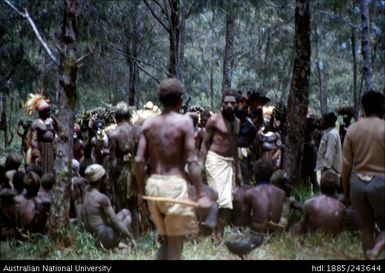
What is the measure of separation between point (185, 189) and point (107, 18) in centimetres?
943

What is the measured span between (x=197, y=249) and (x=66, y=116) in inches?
93.8

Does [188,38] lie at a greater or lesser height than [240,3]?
greater

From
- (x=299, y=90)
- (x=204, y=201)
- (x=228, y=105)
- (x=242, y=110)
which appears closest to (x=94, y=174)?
(x=228, y=105)

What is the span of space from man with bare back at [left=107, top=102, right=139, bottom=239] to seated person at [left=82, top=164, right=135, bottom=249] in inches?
30.5

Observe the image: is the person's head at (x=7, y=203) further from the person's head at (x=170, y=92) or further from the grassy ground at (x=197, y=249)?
the person's head at (x=170, y=92)

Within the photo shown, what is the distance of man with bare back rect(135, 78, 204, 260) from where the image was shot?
4668 millimetres

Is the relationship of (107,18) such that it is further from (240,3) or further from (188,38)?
(188,38)

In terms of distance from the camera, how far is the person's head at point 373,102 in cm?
543

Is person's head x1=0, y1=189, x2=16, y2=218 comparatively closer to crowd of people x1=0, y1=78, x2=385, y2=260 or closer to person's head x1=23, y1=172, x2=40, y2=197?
crowd of people x1=0, y1=78, x2=385, y2=260

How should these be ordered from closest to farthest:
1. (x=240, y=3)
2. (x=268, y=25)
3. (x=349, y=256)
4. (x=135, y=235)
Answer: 1. (x=349, y=256)
2. (x=135, y=235)
3. (x=240, y=3)
4. (x=268, y=25)

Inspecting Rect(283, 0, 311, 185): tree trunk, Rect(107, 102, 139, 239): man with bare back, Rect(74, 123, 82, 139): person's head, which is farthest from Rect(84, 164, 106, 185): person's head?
Rect(74, 123, 82, 139): person's head

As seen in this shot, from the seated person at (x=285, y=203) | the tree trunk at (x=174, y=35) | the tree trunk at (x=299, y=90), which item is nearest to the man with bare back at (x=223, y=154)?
the seated person at (x=285, y=203)
